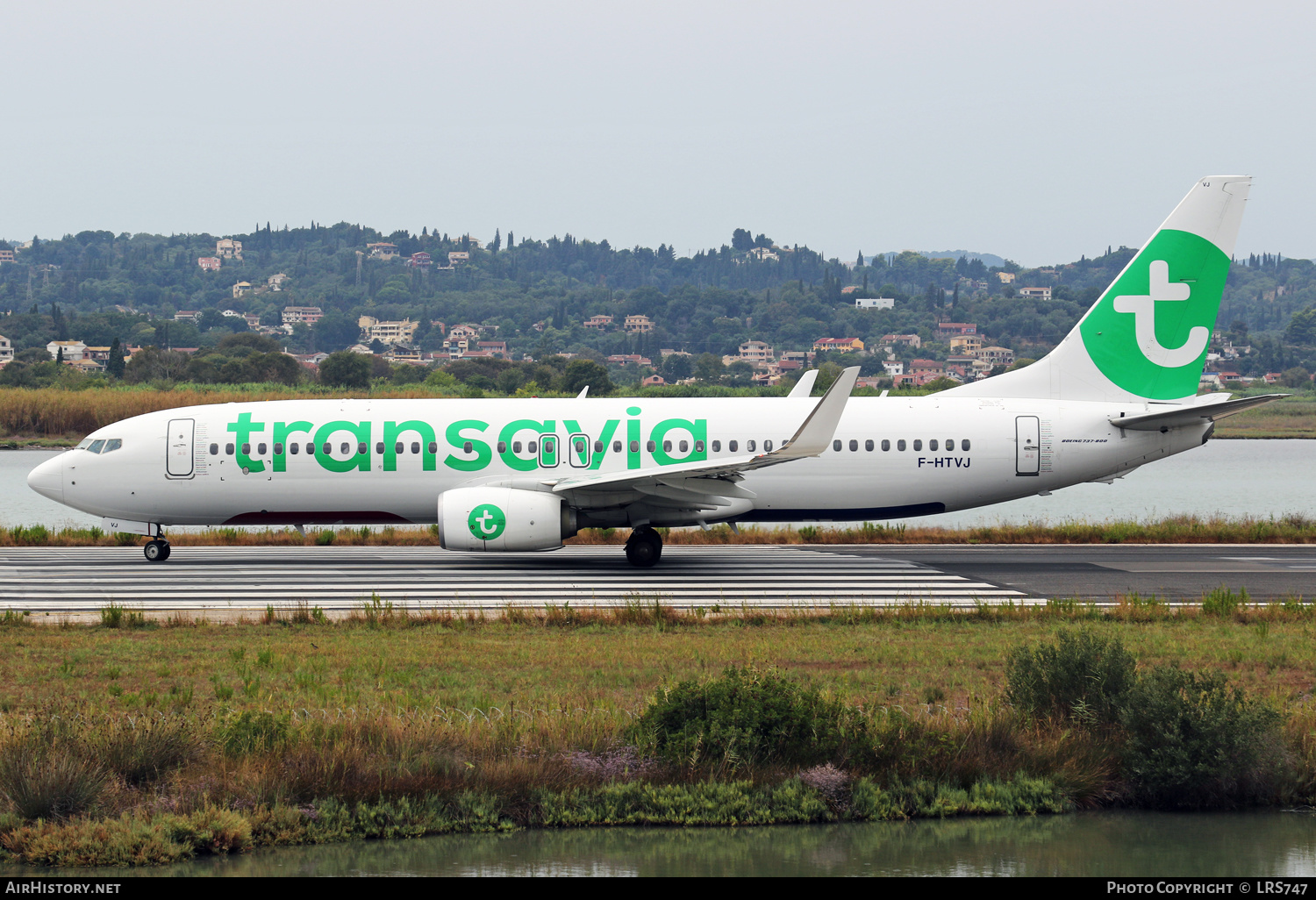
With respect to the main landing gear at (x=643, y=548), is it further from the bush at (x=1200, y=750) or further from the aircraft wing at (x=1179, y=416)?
the bush at (x=1200, y=750)

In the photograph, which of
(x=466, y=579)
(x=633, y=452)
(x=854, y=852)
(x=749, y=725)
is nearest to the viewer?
(x=854, y=852)

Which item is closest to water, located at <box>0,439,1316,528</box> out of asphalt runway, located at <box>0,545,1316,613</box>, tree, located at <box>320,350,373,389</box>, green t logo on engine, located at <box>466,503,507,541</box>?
asphalt runway, located at <box>0,545,1316,613</box>

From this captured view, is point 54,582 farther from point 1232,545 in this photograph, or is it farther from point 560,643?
point 1232,545

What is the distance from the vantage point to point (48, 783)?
29.8 feet

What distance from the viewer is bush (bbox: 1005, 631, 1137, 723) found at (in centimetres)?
1105

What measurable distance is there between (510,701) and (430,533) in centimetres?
2097

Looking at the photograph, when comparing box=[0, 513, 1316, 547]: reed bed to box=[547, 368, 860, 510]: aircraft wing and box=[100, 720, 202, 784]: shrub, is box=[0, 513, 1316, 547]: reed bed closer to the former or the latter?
box=[547, 368, 860, 510]: aircraft wing

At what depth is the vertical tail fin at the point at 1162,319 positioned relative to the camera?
88.7ft

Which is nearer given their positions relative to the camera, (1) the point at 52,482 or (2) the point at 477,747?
(2) the point at 477,747

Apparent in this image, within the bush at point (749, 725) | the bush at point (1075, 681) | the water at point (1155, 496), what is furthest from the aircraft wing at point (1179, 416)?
the bush at point (749, 725)

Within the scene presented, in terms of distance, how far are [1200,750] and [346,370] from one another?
9085 centimetres

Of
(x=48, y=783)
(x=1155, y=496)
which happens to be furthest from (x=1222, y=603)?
(x=1155, y=496)

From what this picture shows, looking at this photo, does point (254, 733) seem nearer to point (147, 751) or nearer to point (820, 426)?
point (147, 751)

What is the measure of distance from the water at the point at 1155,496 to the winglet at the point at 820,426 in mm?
18073
